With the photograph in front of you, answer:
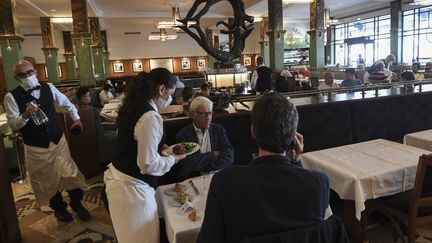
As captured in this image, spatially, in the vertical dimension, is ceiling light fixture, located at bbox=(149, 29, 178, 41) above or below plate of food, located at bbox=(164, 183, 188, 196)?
above

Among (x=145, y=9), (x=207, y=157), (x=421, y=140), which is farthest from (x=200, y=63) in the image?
(x=207, y=157)

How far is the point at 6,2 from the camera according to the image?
723 cm

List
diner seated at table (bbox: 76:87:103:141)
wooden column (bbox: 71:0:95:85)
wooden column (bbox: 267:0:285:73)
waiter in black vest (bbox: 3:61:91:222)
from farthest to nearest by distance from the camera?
wooden column (bbox: 267:0:285:73) → wooden column (bbox: 71:0:95:85) → diner seated at table (bbox: 76:87:103:141) → waiter in black vest (bbox: 3:61:91:222)

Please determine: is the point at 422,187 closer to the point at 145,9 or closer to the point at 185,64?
the point at 145,9

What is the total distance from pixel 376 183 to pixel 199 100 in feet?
4.68

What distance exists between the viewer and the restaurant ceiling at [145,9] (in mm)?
10789

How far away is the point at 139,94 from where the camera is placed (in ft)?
6.24

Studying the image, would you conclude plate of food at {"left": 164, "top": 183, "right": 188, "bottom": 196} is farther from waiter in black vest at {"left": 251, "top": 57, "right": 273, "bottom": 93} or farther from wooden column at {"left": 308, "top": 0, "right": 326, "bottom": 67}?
wooden column at {"left": 308, "top": 0, "right": 326, "bottom": 67}

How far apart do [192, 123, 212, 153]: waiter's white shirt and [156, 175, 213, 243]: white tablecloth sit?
1.62 feet

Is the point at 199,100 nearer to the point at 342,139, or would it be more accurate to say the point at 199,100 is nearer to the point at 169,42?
the point at 342,139

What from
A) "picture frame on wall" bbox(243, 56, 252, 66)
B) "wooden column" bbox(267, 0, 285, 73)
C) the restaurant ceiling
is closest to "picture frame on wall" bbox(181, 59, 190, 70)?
"picture frame on wall" bbox(243, 56, 252, 66)

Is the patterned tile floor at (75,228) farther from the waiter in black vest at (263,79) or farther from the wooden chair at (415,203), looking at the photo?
the waiter in black vest at (263,79)

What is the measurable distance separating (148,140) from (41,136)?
5.73 ft

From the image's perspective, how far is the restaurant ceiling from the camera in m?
10.8
